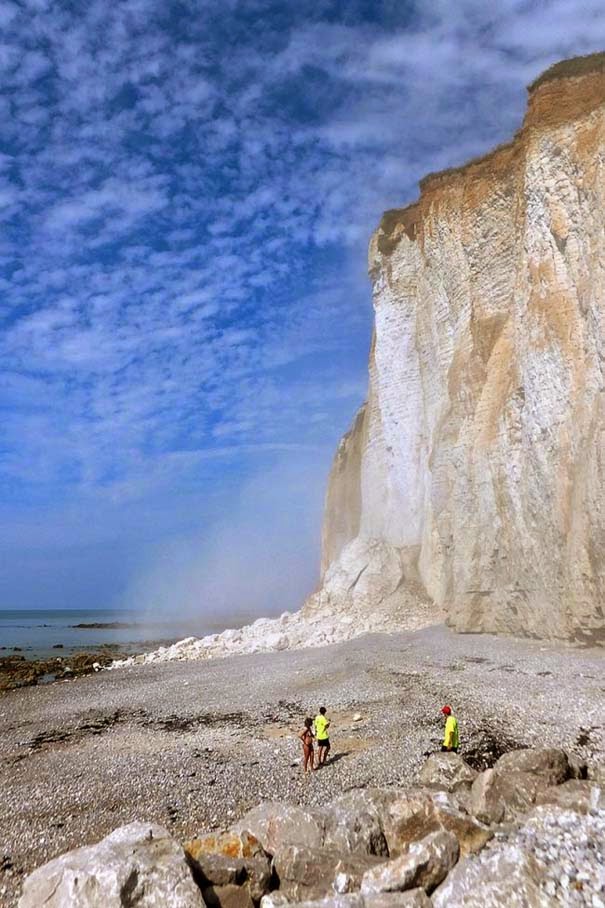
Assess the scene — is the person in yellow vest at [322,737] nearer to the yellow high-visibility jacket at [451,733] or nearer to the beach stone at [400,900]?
the yellow high-visibility jacket at [451,733]

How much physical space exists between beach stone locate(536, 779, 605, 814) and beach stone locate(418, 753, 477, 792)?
1.73 meters

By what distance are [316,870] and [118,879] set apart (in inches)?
85.2

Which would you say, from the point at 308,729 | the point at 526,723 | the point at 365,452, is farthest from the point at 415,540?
the point at 308,729

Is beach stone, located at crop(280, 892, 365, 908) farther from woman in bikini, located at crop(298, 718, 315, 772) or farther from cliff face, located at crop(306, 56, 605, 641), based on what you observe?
cliff face, located at crop(306, 56, 605, 641)

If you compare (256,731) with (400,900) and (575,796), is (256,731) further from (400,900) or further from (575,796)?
(400,900)

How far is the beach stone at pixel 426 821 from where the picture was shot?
7.01 m

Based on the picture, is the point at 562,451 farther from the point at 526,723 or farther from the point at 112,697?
the point at 112,697

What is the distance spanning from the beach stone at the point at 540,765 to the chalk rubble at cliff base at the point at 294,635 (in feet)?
64.5

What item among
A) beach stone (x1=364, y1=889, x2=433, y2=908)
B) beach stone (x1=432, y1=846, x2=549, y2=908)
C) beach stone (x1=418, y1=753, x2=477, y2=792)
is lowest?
beach stone (x1=418, y1=753, x2=477, y2=792)

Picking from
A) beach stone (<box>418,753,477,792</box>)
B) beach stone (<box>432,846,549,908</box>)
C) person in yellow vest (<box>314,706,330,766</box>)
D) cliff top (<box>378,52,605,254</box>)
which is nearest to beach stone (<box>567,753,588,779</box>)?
beach stone (<box>418,753,477,792</box>)

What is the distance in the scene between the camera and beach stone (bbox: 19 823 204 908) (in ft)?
19.7

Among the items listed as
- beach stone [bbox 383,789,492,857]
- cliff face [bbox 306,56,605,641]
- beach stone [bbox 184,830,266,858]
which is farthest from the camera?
cliff face [bbox 306,56,605,641]

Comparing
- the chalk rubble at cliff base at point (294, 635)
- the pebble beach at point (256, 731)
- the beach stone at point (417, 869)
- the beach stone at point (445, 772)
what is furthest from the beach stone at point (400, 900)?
the chalk rubble at cliff base at point (294, 635)

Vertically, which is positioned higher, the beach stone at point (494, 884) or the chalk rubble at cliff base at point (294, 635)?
the beach stone at point (494, 884)
